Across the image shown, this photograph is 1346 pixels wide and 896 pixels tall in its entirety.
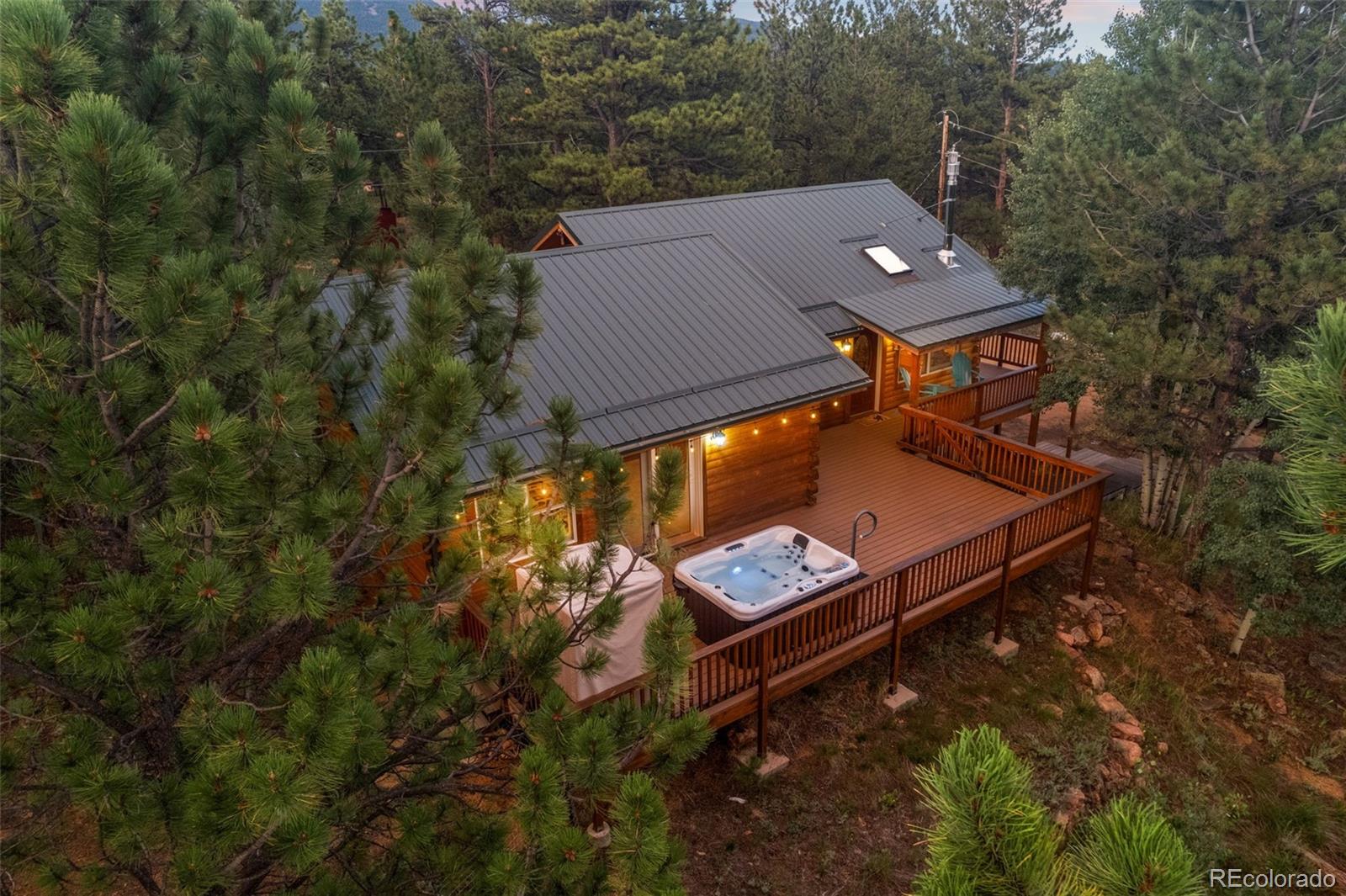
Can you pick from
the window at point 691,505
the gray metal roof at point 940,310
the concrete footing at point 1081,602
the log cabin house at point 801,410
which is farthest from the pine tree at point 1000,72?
the window at point 691,505

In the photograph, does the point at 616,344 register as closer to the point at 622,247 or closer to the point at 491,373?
the point at 622,247

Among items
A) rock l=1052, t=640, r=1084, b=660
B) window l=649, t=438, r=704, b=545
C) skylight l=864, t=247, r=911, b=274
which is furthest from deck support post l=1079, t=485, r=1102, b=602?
skylight l=864, t=247, r=911, b=274

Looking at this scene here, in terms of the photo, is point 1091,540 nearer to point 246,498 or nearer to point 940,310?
point 940,310

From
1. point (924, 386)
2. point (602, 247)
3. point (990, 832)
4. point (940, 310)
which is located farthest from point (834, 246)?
point (990, 832)

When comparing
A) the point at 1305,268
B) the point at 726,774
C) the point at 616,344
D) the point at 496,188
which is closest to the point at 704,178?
the point at 496,188

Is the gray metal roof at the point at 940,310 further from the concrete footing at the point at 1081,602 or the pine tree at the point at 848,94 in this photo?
the pine tree at the point at 848,94

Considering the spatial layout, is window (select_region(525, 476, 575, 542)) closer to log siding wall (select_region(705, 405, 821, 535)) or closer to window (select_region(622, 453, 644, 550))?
window (select_region(622, 453, 644, 550))

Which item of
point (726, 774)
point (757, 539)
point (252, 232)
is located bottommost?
point (726, 774)
